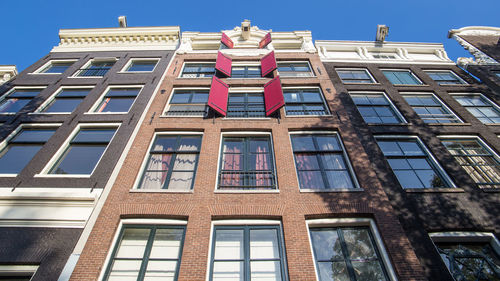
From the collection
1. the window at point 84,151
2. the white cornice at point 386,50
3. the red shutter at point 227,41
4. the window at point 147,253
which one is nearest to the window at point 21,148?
the window at point 84,151

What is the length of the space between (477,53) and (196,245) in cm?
2317

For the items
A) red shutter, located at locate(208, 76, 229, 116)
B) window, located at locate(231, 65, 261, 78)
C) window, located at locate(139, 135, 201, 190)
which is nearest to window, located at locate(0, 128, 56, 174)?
window, located at locate(139, 135, 201, 190)

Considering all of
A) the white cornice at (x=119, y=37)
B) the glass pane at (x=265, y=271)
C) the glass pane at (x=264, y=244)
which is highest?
the white cornice at (x=119, y=37)

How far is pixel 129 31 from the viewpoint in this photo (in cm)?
1780

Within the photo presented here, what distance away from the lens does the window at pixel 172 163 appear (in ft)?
29.4

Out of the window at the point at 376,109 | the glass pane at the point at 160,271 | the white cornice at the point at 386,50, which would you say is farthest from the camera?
the white cornice at the point at 386,50

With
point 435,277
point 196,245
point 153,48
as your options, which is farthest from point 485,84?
point 153,48

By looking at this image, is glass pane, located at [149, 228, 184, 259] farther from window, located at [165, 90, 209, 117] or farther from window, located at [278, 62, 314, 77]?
window, located at [278, 62, 314, 77]

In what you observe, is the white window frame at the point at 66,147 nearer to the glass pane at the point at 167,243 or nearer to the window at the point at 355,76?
the glass pane at the point at 167,243

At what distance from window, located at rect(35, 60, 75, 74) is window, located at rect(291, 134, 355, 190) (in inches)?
621

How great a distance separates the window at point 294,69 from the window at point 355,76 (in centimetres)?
223

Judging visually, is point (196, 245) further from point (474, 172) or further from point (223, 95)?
point (474, 172)

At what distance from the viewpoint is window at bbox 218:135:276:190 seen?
8.88 meters

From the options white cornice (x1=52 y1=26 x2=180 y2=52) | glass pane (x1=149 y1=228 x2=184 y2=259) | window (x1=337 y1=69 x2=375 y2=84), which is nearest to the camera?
glass pane (x1=149 y1=228 x2=184 y2=259)
